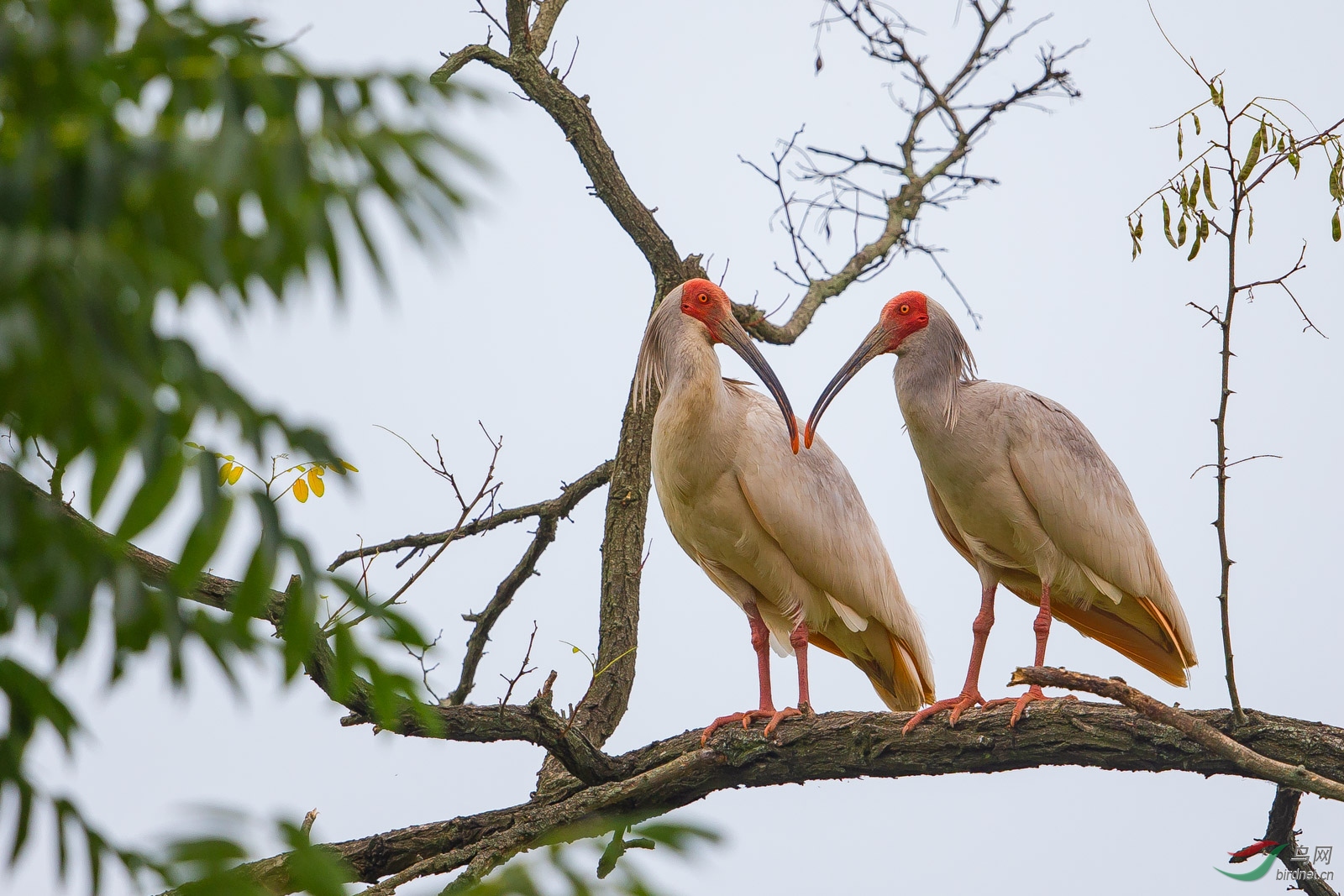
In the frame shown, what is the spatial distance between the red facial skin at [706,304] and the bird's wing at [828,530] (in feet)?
1.25

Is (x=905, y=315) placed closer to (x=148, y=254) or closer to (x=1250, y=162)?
(x=1250, y=162)

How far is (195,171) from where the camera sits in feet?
3.93

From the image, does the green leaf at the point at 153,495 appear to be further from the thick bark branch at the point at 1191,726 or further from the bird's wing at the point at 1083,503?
the bird's wing at the point at 1083,503

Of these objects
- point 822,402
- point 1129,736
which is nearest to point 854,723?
point 1129,736

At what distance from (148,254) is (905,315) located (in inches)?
182

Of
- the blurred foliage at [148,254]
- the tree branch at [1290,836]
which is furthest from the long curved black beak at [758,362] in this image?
the blurred foliage at [148,254]

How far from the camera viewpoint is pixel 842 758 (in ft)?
15.1

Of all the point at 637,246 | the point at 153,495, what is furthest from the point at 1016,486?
the point at 153,495

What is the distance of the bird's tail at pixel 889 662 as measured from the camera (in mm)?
5969

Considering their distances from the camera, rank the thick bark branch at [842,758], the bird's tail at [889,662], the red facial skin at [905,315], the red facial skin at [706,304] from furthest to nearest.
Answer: the bird's tail at [889,662], the red facial skin at [706,304], the red facial skin at [905,315], the thick bark branch at [842,758]

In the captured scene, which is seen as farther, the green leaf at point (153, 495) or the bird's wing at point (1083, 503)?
the bird's wing at point (1083, 503)

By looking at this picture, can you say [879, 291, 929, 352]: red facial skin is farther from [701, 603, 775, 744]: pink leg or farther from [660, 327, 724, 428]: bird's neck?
[701, 603, 775, 744]: pink leg

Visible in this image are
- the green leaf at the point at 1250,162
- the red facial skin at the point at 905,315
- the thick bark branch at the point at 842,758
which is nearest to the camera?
the green leaf at the point at 1250,162

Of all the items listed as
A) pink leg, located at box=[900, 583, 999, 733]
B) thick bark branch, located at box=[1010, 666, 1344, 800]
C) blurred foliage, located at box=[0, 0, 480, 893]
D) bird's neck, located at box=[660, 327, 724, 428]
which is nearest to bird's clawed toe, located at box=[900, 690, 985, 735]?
pink leg, located at box=[900, 583, 999, 733]
